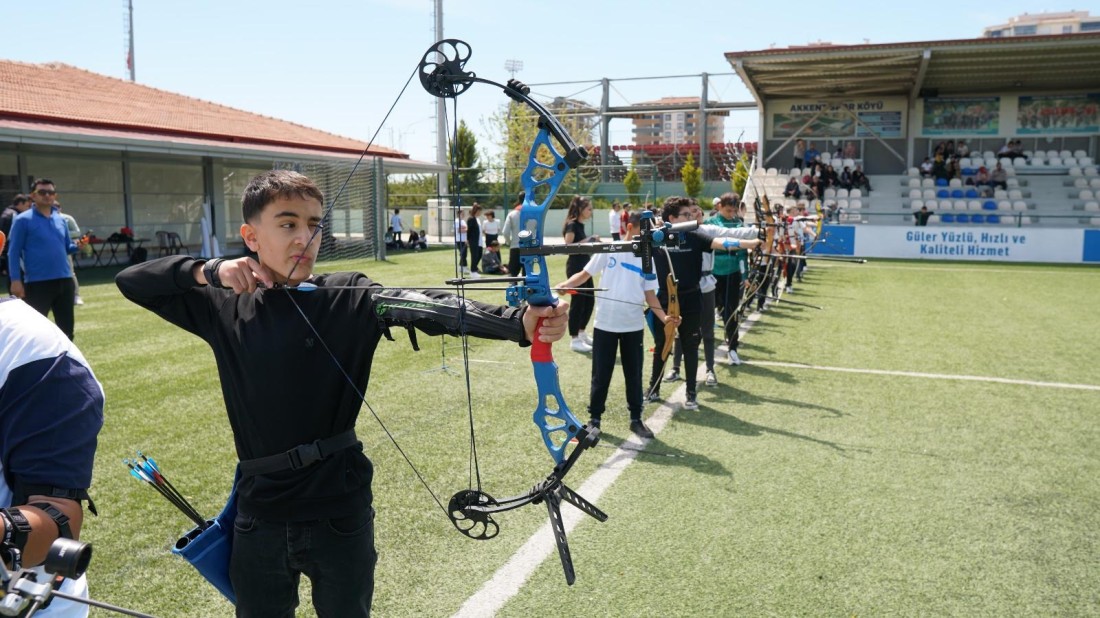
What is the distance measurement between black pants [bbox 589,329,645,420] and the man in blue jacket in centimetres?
551

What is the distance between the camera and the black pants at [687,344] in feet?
24.0

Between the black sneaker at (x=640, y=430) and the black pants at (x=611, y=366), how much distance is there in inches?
1.8

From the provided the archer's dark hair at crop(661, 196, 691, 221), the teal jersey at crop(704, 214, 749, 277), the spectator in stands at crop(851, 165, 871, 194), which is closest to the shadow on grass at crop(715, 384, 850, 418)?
the teal jersey at crop(704, 214, 749, 277)

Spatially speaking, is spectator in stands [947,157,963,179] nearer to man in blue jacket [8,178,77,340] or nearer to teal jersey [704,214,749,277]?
teal jersey [704,214,749,277]

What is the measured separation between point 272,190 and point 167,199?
2509 centimetres

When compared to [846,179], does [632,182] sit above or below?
above

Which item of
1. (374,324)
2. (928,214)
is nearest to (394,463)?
(374,324)

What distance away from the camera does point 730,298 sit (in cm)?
977

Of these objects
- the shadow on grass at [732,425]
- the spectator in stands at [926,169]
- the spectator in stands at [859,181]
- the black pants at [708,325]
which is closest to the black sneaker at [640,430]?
the shadow on grass at [732,425]

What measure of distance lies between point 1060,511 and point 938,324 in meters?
8.23

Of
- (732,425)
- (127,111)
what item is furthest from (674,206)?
(127,111)

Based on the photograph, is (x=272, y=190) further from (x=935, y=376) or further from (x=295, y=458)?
(x=935, y=376)

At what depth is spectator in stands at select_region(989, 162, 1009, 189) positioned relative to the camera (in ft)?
101

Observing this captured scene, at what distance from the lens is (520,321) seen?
2.33 metres
